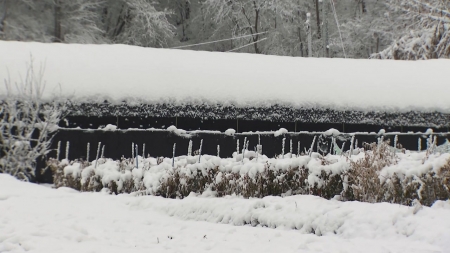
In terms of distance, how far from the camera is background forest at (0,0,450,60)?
64.0 ft

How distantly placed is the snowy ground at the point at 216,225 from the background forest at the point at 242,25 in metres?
13.7

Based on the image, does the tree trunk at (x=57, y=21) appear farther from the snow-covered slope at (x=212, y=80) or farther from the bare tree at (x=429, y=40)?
the bare tree at (x=429, y=40)

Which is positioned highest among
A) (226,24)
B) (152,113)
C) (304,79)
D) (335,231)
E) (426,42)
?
(226,24)

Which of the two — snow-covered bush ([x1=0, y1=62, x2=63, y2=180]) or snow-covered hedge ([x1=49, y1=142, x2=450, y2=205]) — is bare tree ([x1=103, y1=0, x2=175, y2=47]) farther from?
snow-covered hedge ([x1=49, y1=142, x2=450, y2=205])

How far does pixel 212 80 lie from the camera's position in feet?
35.6

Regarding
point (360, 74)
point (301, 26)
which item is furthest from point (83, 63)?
point (301, 26)

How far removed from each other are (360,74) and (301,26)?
1627cm

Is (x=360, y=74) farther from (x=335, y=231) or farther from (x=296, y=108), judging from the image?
(x=335, y=231)

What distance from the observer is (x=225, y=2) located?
2381 centimetres

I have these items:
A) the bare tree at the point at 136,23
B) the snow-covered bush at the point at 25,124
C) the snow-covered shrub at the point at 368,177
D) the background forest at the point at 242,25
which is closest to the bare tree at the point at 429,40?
the background forest at the point at 242,25

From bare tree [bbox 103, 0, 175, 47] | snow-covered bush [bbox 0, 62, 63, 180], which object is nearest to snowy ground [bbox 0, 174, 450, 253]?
snow-covered bush [bbox 0, 62, 63, 180]

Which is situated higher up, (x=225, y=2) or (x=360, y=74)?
(x=225, y=2)

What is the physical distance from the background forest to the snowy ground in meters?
13.7

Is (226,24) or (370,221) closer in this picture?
(370,221)
